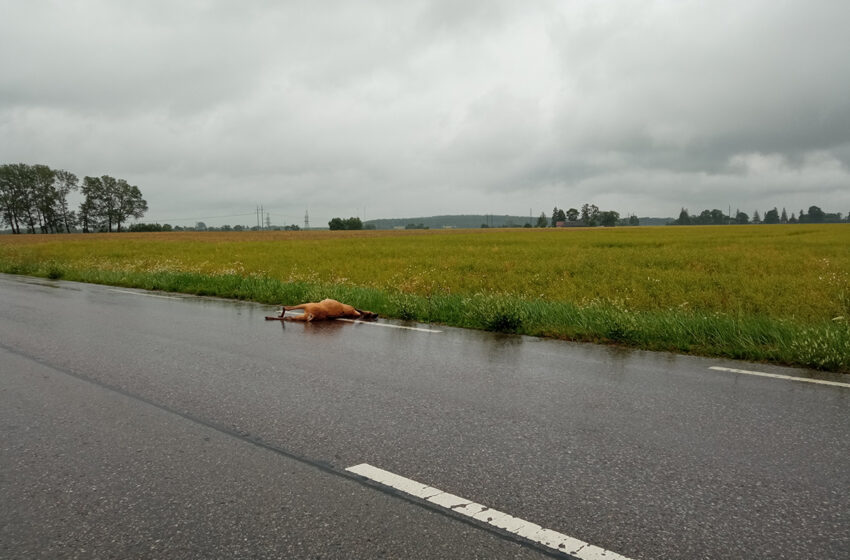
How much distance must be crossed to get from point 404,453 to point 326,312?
588 cm

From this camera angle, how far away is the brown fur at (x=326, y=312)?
356 inches

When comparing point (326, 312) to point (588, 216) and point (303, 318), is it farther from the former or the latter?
point (588, 216)

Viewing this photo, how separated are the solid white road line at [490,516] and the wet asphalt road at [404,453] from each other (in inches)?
2.4

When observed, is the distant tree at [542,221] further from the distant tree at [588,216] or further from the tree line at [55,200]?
the tree line at [55,200]

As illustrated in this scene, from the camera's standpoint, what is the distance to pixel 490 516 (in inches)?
108

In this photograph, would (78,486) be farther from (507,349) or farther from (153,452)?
(507,349)

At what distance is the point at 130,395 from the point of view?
478 centimetres

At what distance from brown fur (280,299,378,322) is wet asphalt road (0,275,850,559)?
2518 millimetres

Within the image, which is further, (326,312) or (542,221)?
(542,221)

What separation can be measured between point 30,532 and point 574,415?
135 inches

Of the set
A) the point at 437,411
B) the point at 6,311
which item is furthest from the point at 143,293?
the point at 437,411

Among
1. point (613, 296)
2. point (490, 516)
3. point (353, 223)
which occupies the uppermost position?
point (353, 223)

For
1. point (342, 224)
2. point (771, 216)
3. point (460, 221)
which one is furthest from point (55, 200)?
point (771, 216)

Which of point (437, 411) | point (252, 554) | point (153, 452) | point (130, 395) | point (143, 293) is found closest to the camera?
point (252, 554)
